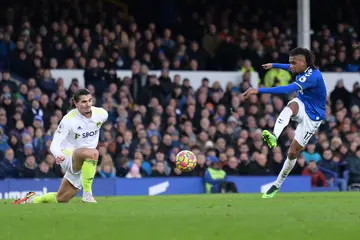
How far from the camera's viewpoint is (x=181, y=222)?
11055mm

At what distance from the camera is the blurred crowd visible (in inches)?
902

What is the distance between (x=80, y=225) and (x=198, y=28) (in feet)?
61.2

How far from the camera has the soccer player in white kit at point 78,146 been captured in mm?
14555

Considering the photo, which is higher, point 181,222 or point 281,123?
point 281,123

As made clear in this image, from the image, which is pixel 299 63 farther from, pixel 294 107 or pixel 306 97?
pixel 294 107

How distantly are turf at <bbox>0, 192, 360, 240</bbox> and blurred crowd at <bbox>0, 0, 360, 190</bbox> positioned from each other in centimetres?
933

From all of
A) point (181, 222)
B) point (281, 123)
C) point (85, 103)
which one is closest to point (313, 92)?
point (281, 123)

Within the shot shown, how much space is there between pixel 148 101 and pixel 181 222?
1441 cm

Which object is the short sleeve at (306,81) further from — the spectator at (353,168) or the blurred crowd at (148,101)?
the spectator at (353,168)

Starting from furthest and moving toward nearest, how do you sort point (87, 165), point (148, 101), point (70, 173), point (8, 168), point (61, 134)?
1. point (148, 101)
2. point (8, 168)
3. point (70, 173)
4. point (61, 134)
5. point (87, 165)

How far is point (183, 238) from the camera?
993cm

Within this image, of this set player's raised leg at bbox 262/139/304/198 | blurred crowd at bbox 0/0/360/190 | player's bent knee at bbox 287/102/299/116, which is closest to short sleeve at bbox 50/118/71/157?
player's bent knee at bbox 287/102/299/116

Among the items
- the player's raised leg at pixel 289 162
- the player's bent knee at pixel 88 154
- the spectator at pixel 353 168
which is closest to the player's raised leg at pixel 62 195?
the player's bent knee at pixel 88 154

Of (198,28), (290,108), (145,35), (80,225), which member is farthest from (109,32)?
(80,225)
